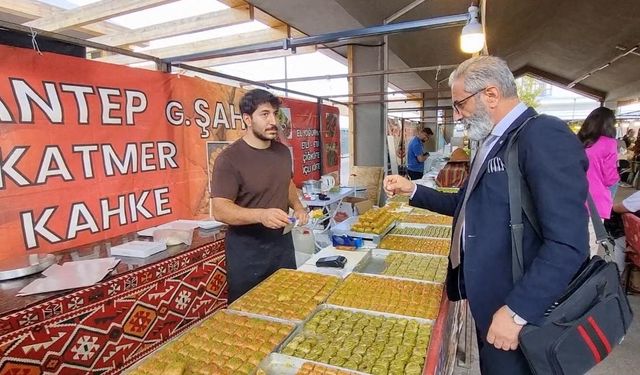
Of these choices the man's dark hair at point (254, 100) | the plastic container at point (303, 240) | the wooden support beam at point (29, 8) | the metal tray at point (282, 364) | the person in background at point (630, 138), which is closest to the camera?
the metal tray at point (282, 364)

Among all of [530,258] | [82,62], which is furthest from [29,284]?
[530,258]

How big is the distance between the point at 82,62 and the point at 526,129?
2865 millimetres

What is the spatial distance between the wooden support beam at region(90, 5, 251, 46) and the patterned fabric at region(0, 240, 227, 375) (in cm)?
272

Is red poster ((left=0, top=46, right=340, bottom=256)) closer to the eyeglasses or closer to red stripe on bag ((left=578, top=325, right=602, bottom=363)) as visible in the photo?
the eyeglasses

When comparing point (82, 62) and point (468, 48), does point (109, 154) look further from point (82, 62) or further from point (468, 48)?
point (468, 48)

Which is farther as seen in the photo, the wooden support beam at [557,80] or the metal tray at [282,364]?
the wooden support beam at [557,80]

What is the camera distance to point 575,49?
1424cm

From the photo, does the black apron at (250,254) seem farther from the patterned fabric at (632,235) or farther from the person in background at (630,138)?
the person in background at (630,138)

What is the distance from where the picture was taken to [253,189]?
2.28 m

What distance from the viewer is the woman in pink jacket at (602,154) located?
12.7 feet

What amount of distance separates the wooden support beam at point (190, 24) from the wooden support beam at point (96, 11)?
0.82 metres

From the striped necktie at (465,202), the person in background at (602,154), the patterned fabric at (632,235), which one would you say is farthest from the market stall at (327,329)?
the person in background at (602,154)

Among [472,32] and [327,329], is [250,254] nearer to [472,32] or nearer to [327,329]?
[327,329]

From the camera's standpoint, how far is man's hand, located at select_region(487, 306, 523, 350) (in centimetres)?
122
